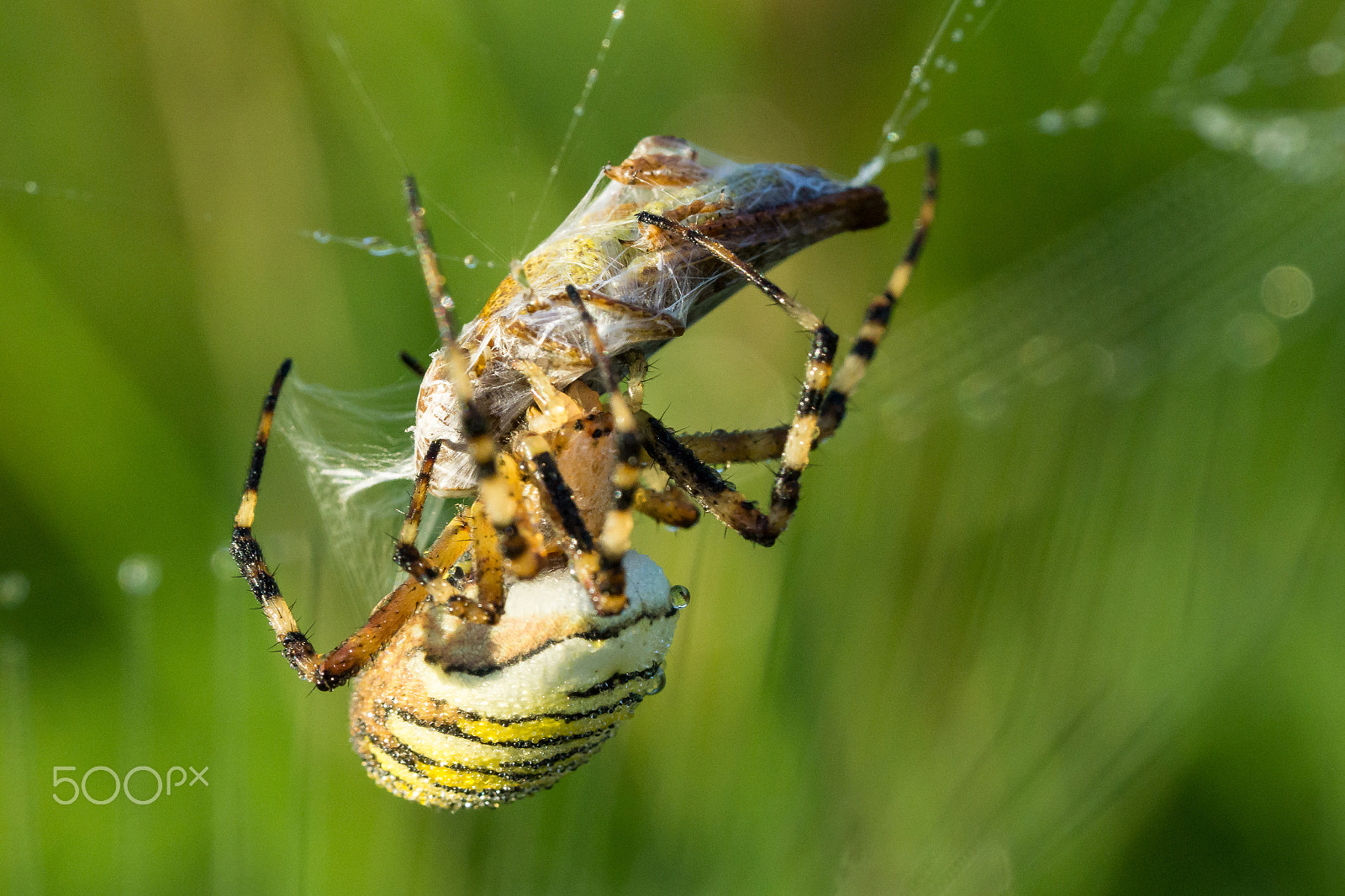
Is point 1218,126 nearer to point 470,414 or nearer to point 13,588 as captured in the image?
point 470,414

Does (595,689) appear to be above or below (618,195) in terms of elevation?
below

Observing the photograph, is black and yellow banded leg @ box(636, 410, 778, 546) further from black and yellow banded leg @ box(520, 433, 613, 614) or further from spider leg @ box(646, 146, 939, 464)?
black and yellow banded leg @ box(520, 433, 613, 614)

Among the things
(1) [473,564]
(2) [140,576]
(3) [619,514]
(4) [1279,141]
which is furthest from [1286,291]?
(2) [140,576]

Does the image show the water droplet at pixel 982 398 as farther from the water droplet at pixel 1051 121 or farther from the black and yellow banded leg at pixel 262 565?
the black and yellow banded leg at pixel 262 565

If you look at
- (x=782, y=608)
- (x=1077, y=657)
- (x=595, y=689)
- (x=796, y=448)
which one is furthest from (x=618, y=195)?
(x=1077, y=657)

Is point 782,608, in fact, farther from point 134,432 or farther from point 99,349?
point 99,349

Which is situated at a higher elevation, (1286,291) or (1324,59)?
(1324,59)

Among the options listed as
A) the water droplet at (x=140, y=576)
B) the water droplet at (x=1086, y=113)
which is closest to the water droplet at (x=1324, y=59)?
the water droplet at (x=1086, y=113)
